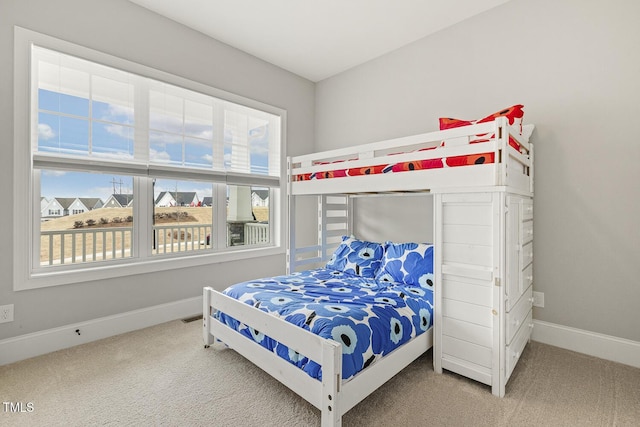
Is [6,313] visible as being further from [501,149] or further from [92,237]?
[501,149]

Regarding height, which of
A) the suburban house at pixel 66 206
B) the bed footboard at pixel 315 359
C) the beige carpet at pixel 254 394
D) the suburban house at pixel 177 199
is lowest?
the beige carpet at pixel 254 394

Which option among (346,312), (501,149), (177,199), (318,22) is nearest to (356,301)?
(346,312)

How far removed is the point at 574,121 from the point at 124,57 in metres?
3.59

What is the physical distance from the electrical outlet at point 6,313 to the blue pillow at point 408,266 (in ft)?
8.69

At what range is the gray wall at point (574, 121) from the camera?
2.07 m

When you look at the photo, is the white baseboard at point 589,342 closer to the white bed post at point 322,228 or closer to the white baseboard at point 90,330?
the white bed post at point 322,228

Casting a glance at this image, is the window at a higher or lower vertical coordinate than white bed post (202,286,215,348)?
higher

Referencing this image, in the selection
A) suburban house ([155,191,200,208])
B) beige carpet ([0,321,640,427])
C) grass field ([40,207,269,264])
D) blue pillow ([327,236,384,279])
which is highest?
suburban house ([155,191,200,208])

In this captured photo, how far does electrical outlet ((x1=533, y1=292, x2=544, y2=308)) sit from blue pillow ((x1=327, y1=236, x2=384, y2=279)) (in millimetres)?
1249

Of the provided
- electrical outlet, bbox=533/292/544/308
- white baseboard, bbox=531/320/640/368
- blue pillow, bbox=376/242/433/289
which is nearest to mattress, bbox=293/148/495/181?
blue pillow, bbox=376/242/433/289

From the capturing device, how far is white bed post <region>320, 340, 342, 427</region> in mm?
1337

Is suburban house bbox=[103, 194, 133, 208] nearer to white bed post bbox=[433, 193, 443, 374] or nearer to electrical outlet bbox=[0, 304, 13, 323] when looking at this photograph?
electrical outlet bbox=[0, 304, 13, 323]

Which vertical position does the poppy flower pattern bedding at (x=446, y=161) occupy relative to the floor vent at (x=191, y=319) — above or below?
above

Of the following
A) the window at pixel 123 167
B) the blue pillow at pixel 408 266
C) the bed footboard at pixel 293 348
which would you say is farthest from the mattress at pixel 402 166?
the bed footboard at pixel 293 348
